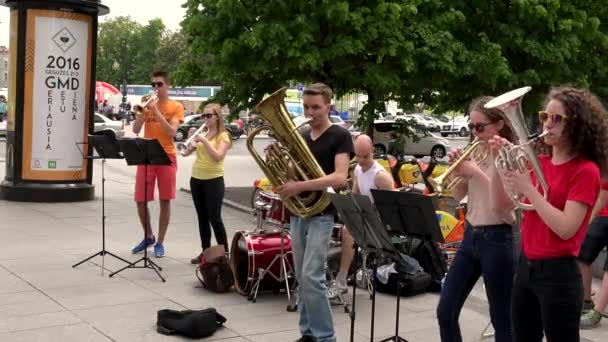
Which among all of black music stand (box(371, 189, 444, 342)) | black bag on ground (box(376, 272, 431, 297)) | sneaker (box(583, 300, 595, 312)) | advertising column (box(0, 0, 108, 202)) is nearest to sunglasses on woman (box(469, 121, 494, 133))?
black music stand (box(371, 189, 444, 342))

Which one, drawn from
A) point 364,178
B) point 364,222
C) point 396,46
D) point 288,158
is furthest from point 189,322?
point 396,46

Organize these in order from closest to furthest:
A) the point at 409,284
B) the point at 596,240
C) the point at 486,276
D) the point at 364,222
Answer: the point at 486,276 < the point at 364,222 < the point at 596,240 < the point at 409,284

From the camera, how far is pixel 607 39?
15.8m

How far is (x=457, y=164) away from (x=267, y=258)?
3.26 meters

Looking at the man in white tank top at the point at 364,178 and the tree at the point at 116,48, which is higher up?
the tree at the point at 116,48

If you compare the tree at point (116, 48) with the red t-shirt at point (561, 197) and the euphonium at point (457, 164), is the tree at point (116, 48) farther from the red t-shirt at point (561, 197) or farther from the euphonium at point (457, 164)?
the red t-shirt at point (561, 197)

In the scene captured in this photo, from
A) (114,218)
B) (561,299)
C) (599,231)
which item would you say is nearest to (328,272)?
(599,231)

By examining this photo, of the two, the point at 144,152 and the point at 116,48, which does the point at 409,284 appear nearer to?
the point at 144,152

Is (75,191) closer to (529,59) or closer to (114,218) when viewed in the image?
(114,218)

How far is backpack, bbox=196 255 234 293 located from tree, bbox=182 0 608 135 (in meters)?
5.91

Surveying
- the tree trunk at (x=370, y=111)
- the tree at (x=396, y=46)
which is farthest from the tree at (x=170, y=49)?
the tree trunk at (x=370, y=111)

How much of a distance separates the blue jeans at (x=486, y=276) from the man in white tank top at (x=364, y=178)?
2618 mm

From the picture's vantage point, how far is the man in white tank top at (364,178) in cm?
725

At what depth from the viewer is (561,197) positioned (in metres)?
3.58
